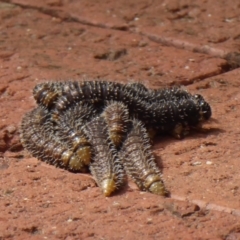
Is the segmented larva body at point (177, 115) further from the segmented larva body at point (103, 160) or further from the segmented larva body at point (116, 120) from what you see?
the segmented larva body at point (103, 160)

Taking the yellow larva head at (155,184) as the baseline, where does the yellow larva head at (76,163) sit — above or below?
below

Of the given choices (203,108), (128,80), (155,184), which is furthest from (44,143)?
(128,80)

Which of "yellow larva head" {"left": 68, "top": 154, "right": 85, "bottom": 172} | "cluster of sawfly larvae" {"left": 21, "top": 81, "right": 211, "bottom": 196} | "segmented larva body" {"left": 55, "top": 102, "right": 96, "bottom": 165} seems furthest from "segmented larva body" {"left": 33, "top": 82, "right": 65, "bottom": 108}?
"yellow larva head" {"left": 68, "top": 154, "right": 85, "bottom": 172}

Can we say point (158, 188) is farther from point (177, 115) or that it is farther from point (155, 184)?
point (177, 115)

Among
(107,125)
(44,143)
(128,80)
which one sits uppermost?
(107,125)

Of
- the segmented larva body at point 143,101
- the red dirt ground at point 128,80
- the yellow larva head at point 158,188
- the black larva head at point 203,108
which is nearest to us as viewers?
the red dirt ground at point 128,80

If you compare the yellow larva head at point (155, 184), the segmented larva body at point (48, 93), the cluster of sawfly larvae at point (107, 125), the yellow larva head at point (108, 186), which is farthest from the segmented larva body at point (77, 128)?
the yellow larva head at point (155, 184)

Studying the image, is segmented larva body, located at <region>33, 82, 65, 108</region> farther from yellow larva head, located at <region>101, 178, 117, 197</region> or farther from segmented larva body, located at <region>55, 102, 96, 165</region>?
yellow larva head, located at <region>101, 178, 117, 197</region>
